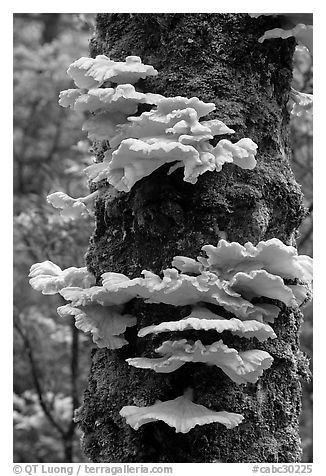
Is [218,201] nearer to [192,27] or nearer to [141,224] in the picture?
[141,224]

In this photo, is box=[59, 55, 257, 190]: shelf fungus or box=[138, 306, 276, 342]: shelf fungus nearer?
box=[138, 306, 276, 342]: shelf fungus

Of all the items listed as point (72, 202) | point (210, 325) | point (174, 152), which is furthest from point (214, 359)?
point (72, 202)

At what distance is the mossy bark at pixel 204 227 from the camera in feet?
5.88

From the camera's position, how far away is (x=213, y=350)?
5.16 feet

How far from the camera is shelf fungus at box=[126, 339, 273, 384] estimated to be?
5.24 feet

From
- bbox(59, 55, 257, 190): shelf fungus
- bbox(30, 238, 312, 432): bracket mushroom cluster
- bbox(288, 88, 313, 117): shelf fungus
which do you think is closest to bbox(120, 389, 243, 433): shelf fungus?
bbox(30, 238, 312, 432): bracket mushroom cluster

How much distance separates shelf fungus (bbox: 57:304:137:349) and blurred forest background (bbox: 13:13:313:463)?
A: 3.22ft

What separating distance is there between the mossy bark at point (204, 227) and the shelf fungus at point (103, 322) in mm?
61

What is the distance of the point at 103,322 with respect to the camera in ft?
6.12

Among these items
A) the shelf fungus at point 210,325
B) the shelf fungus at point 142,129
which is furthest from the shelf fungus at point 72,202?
the shelf fungus at point 210,325

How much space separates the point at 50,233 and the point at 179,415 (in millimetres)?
2772

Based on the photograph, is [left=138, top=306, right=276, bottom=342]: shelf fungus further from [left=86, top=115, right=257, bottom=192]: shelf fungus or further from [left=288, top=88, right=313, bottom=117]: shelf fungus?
[left=288, top=88, right=313, bottom=117]: shelf fungus

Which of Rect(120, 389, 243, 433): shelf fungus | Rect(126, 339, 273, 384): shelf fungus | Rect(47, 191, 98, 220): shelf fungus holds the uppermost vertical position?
Rect(47, 191, 98, 220): shelf fungus

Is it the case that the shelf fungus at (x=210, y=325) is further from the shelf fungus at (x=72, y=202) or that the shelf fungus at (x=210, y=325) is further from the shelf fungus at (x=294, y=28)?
the shelf fungus at (x=294, y=28)
